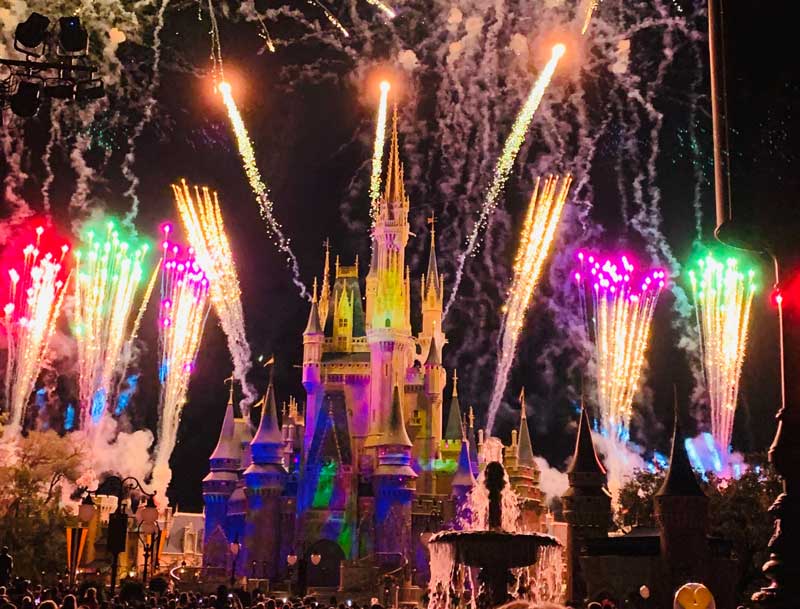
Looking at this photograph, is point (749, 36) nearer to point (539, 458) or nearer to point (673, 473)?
point (673, 473)

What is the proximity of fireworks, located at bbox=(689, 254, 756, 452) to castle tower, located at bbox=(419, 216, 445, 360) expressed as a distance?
34.8 meters

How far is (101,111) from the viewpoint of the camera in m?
53.2

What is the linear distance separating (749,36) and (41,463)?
51.4 m

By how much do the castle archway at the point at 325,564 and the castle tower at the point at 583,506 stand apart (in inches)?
862

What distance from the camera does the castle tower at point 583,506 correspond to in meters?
44.8

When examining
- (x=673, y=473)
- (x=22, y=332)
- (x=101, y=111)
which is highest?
(x=101, y=111)

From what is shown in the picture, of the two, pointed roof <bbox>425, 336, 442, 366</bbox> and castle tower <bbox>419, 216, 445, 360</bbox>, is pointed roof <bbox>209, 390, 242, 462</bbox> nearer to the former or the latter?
pointed roof <bbox>425, 336, 442, 366</bbox>

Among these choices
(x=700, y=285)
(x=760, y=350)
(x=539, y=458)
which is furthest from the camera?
(x=539, y=458)

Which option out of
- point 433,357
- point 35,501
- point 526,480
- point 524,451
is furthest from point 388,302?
point 35,501

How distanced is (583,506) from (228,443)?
115 feet

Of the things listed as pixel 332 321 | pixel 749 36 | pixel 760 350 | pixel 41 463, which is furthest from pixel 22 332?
pixel 749 36

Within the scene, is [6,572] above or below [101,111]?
below

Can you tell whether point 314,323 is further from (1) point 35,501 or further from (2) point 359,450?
(1) point 35,501

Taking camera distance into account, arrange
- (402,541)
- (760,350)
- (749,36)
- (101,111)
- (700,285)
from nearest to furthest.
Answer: (749,36)
(700,285)
(101,111)
(760,350)
(402,541)
